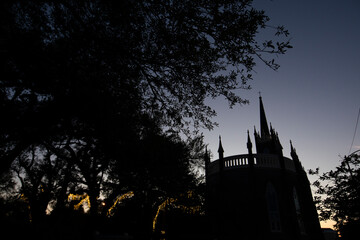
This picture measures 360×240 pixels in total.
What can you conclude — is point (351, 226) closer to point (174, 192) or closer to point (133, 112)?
point (133, 112)

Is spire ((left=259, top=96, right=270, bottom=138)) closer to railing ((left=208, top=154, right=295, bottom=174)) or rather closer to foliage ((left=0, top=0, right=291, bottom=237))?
railing ((left=208, top=154, right=295, bottom=174))

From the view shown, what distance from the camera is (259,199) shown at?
18672mm

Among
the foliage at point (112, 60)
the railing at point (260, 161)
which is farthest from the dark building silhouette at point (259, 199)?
the foliage at point (112, 60)

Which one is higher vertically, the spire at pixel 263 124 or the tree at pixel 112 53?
the spire at pixel 263 124

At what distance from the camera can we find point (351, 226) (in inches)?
440

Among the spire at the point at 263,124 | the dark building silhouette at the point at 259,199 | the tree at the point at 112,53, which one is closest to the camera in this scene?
the tree at the point at 112,53

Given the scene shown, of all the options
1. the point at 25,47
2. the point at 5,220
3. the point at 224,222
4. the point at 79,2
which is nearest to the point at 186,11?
the point at 79,2

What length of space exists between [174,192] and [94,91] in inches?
690

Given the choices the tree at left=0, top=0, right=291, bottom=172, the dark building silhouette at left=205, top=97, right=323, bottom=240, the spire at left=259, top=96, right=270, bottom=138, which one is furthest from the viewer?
the spire at left=259, top=96, right=270, bottom=138

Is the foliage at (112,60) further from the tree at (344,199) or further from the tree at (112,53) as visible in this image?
the tree at (344,199)

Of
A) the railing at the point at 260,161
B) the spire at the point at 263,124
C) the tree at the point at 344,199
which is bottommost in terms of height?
the tree at the point at 344,199

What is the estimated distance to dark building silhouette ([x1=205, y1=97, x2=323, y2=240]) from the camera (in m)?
18.1

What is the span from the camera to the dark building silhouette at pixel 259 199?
714 inches

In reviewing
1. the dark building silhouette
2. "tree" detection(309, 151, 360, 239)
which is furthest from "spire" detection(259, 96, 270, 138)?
"tree" detection(309, 151, 360, 239)
